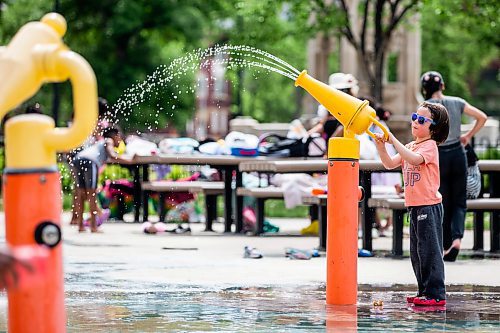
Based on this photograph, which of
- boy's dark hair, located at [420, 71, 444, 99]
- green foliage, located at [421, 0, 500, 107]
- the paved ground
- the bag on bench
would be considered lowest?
the paved ground

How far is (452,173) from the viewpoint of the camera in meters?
13.1

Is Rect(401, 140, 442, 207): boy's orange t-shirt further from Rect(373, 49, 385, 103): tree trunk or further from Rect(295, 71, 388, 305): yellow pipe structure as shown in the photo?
Rect(373, 49, 385, 103): tree trunk

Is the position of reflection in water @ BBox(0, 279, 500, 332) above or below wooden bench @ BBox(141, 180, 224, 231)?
below

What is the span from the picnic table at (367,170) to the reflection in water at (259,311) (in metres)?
3.05

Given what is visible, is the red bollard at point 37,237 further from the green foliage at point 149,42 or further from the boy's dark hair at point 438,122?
the green foliage at point 149,42

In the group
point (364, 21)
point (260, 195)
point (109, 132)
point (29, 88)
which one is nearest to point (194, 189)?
point (109, 132)

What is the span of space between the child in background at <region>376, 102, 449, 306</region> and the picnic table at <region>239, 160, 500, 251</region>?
3.70m

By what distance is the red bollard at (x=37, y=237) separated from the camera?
579 centimetres

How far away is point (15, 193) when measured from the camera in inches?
231

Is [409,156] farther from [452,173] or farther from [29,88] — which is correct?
[452,173]

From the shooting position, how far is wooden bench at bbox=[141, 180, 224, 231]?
18.3 meters

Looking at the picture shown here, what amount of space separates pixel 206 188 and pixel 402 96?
15177 mm

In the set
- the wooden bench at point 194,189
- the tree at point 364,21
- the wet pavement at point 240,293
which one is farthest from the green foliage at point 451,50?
the wet pavement at point 240,293

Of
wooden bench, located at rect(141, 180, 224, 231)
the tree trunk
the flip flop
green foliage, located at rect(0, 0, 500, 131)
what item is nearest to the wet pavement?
the flip flop
